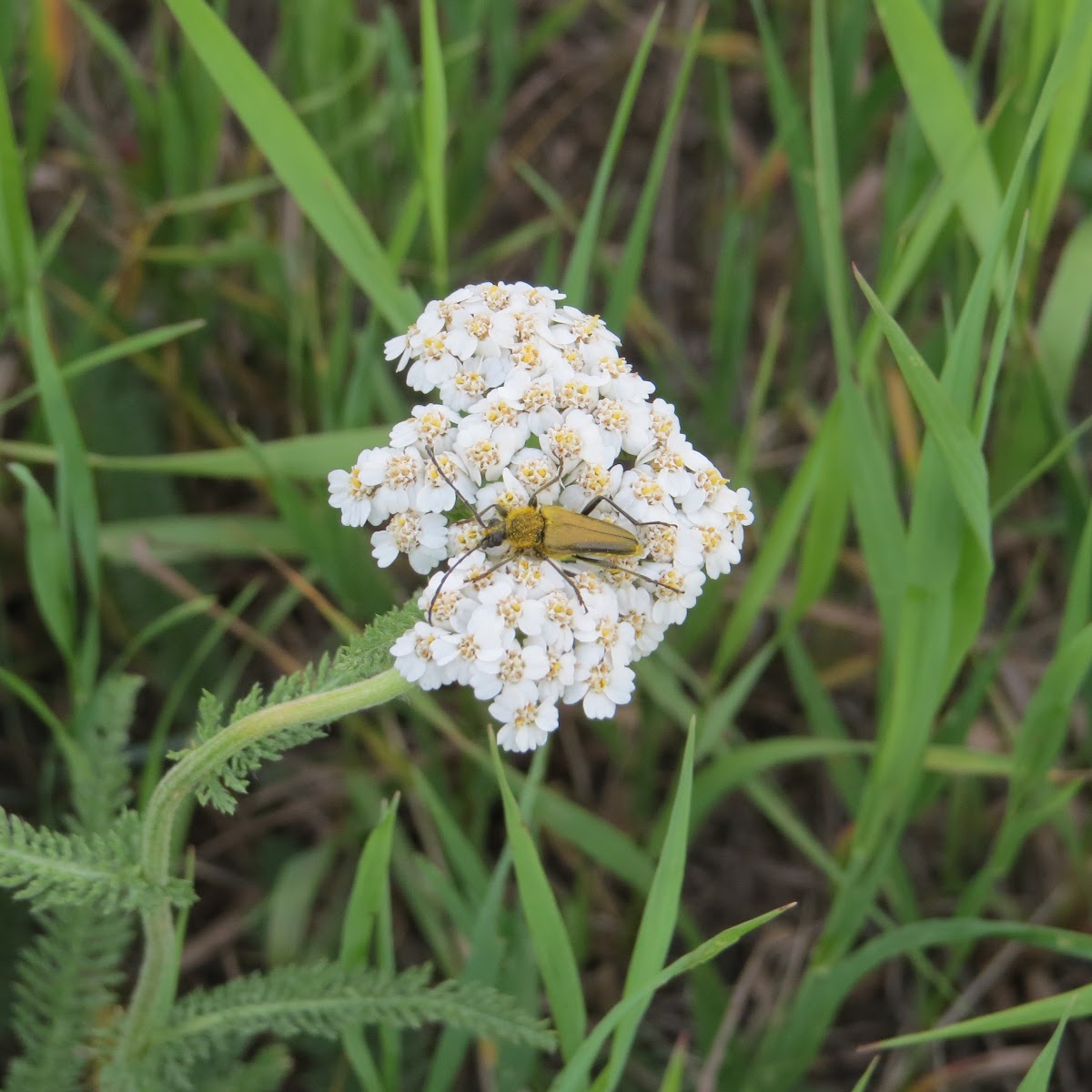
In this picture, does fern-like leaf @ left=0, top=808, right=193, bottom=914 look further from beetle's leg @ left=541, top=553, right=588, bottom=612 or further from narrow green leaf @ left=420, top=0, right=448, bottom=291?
narrow green leaf @ left=420, top=0, right=448, bottom=291

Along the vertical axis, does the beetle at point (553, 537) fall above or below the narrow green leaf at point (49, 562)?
below

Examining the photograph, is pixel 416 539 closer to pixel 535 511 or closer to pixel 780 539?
pixel 535 511

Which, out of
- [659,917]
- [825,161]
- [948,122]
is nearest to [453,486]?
[659,917]

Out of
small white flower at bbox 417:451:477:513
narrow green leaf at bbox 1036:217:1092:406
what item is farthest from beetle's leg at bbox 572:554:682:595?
narrow green leaf at bbox 1036:217:1092:406

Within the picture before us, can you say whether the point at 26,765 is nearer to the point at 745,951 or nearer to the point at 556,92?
the point at 745,951

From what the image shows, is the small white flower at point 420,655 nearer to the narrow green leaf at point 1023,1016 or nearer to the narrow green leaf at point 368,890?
the narrow green leaf at point 368,890

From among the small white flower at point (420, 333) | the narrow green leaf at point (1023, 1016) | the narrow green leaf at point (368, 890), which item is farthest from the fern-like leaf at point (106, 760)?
the narrow green leaf at point (1023, 1016)

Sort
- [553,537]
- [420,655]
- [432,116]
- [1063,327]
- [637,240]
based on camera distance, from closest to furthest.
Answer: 1. [420,655]
2. [553,537]
3. [432,116]
4. [637,240]
5. [1063,327]
